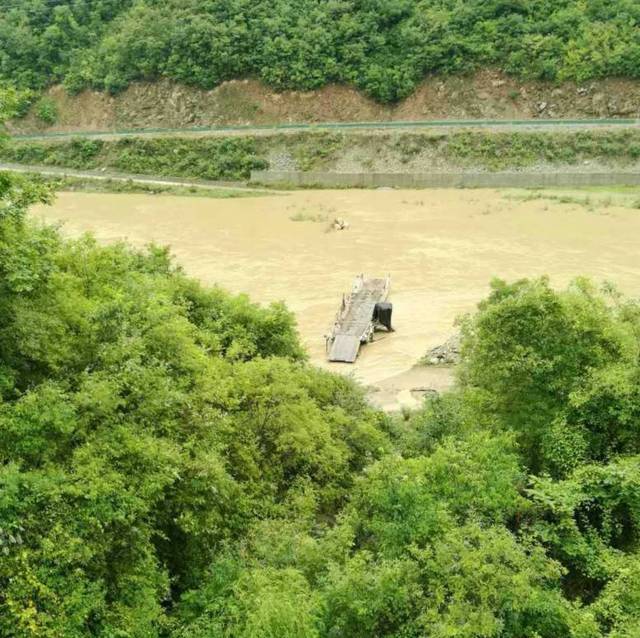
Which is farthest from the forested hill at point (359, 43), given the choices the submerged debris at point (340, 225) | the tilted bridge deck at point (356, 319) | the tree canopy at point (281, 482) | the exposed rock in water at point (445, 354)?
the tree canopy at point (281, 482)

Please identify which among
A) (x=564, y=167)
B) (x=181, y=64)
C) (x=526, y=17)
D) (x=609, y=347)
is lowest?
(x=609, y=347)

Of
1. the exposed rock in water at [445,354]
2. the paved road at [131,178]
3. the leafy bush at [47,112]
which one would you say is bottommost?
the exposed rock in water at [445,354]

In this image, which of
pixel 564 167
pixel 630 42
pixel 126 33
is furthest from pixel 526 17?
pixel 126 33

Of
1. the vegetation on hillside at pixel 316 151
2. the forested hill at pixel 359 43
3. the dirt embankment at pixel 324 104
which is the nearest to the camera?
the vegetation on hillside at pixel 316 151

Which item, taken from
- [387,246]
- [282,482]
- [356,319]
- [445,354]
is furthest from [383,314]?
[282,482]

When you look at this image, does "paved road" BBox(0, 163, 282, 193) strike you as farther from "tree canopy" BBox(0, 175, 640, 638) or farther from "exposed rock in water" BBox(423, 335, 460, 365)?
"tree canopy" BBox(0, 175, 640, 638)

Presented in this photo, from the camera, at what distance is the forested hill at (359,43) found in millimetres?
55219

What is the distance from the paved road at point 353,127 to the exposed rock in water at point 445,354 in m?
31.9

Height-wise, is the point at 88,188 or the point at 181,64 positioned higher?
the point at 181,64

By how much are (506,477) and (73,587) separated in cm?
577

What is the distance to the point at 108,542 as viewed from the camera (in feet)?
26.9

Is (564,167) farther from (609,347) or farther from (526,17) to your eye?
(609,347)

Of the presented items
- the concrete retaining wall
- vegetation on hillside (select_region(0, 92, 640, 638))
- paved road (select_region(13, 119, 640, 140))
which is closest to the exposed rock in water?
vegetation on hillside (select_region(0, 92, 640, 638))

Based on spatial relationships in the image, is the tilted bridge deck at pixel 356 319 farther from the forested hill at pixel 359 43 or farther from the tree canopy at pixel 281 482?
the forested hill at pixel 359 43
